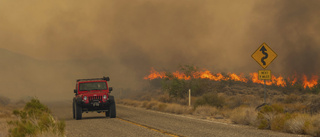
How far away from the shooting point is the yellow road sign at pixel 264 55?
1681 centimetres

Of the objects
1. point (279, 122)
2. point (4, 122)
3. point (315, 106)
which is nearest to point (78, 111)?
point (4, 122)

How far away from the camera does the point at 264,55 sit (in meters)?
16.9

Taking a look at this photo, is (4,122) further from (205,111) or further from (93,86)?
(205,111)

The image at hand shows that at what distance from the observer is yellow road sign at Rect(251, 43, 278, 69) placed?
1681 centimetres

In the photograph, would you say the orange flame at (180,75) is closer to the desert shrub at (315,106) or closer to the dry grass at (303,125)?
the desert shrub at (315,106)

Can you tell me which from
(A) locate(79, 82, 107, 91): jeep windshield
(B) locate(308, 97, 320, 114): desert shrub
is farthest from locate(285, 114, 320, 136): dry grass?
(A) locate(79, 82, 107, 91): jeep windshield

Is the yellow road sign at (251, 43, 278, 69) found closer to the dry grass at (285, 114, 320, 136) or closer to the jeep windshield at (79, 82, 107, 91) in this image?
the dry grass at (285, 114, 320, 136)

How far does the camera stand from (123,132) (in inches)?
472

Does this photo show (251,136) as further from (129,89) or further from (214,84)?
(129,89)

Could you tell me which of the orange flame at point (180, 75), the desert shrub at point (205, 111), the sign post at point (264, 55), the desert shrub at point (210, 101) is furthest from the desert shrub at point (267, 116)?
the orange flame at point (180, 75)

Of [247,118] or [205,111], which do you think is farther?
[205,111]

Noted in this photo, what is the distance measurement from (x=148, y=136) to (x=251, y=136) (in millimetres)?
3012

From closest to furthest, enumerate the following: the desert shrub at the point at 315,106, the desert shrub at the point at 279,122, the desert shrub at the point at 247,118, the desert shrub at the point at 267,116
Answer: the desert shrub at the point at 279,122, the desert shrub at the point at 267,116, the desert shrub at the point at 247,118, the desert shrub at the point at 315,106

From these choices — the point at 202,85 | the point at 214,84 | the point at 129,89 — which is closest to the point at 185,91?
the point at 202,85
